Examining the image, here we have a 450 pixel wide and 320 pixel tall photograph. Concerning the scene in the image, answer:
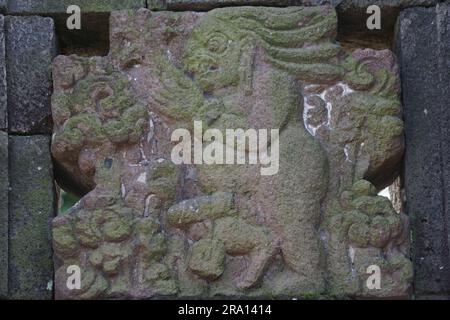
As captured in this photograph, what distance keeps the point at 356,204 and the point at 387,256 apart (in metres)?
0.27

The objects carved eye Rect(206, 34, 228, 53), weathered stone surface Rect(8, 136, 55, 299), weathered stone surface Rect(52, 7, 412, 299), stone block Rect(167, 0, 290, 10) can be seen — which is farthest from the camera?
stone block Rect(167, 0, 290, 10)

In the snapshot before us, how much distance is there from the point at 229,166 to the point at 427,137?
0.97 m

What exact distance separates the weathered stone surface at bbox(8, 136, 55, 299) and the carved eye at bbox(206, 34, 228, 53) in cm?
89

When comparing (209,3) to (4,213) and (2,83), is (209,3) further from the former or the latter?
(4,213)

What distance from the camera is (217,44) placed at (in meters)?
5.71

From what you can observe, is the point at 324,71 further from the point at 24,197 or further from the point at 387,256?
the point at 24,197

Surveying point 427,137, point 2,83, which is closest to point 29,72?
point 2,83

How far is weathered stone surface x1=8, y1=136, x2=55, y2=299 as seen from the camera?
5543mm

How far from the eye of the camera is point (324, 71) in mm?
5695

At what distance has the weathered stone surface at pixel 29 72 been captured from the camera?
5.79 meters

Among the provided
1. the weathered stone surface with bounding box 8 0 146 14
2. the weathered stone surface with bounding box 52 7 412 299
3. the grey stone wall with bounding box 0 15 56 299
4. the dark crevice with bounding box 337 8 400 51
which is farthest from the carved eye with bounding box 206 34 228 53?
the grey stone wall with bounding box 0 15 56 299

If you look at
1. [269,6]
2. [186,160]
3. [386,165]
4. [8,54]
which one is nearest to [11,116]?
[8,54]

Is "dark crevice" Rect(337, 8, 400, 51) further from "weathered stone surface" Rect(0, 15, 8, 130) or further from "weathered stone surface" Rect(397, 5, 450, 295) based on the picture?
"weathered stone surface" Rect(0, 15, 8, 130)
